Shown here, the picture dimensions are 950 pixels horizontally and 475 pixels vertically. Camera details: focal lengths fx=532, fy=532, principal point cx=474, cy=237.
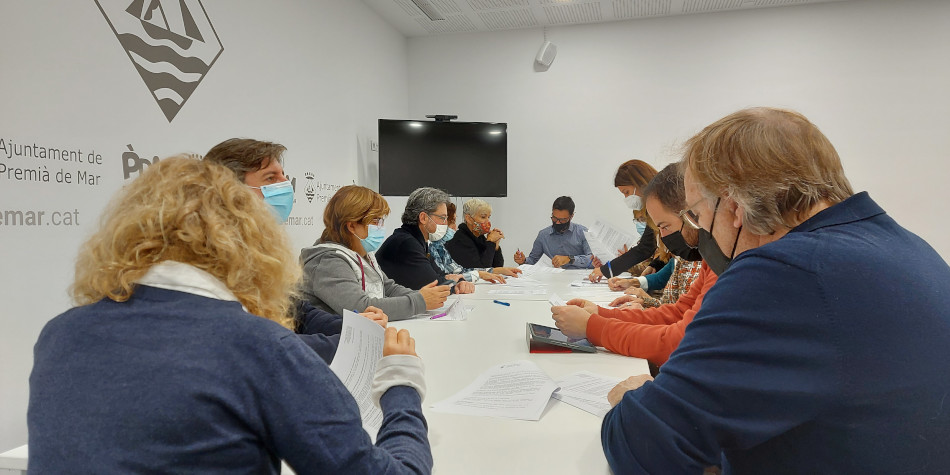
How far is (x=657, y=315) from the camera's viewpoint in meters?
1.98

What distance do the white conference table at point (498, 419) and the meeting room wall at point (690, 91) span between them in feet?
12.4

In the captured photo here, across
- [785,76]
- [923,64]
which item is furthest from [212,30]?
[923,64]

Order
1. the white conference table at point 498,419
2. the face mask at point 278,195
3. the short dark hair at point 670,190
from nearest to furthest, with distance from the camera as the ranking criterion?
1. the white conference table at point 498,419
2. the short dark hair at point 670,190
3. the face mask at point 278,195

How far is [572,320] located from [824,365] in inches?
42.7

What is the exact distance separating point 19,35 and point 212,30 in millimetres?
1245

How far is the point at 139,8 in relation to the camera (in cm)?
275

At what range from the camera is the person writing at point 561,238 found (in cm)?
546

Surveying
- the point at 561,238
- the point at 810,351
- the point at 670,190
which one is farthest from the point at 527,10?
the point at 810,351

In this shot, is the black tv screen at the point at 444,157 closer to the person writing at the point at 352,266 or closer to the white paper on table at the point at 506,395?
the person writing at the point at 352,266

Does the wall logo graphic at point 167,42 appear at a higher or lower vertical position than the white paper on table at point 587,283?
higher

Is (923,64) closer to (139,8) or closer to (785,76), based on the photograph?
(785,76)

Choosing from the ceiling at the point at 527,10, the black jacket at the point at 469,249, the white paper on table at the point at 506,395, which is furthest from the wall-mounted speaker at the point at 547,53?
the white paper on table at the point at 506,395

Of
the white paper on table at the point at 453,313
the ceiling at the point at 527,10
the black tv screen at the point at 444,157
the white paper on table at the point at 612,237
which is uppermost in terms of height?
the ceiling at the point at 527,10

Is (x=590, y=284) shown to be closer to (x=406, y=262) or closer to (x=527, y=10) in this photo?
(x=406, y=262)
